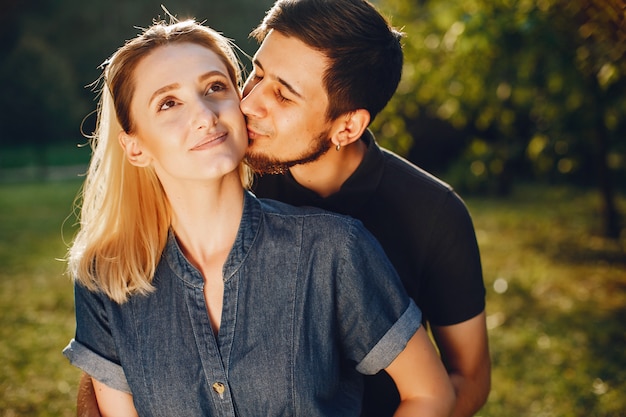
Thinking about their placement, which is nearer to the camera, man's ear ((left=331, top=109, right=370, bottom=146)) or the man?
the man

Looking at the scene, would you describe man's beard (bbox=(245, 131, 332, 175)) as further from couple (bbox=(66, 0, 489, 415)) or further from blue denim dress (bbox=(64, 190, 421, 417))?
blue denim dress (bbox=(64, 190, 421, 417))

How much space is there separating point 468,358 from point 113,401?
1.34 metres

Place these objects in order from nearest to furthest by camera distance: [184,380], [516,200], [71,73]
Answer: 1. [184,380]
2. [516,200]
3. [71,73]

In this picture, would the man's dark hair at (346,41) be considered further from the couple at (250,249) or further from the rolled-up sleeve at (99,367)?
the rolled-up sleeve at (99,367)

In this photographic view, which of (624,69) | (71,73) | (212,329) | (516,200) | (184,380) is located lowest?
(71,73)

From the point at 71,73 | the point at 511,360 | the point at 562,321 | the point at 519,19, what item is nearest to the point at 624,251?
the point at 562,321

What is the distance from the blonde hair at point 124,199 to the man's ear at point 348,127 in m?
0.41

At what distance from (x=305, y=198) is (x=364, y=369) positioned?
818 millimetres

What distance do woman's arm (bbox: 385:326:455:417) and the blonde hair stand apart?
825 mm

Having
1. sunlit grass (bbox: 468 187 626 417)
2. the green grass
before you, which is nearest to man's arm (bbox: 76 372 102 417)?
the green grass

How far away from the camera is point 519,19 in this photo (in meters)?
4.33

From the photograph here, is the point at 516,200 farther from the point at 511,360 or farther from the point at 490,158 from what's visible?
the point at 511,360

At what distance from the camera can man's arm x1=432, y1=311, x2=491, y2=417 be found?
2.50 m

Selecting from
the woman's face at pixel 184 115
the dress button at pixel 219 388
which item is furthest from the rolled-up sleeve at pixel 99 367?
the woman's face at pixel 184 115
